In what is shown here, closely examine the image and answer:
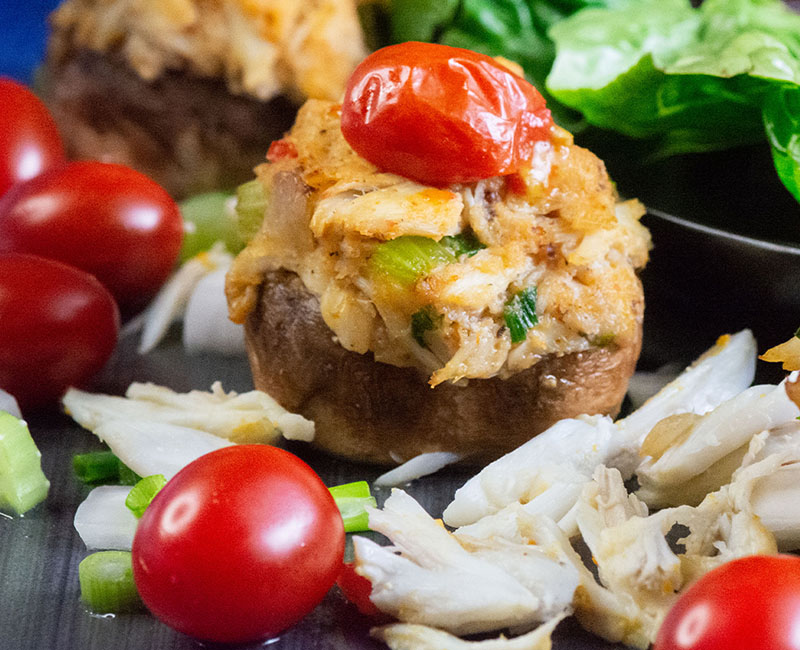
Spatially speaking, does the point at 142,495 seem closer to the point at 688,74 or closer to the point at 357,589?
the point at 357,589

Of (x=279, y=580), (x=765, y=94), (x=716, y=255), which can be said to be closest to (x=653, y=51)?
(x=765, y=94)

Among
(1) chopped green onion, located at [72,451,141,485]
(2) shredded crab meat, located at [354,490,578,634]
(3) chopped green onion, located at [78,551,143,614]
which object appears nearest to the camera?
(2) shredded crab meat, located at [354,490,578,634]

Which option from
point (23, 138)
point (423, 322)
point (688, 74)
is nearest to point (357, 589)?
Answer: point (423, 322)

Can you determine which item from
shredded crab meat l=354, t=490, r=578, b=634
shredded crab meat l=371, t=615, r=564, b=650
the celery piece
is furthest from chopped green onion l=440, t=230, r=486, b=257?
the celery piece

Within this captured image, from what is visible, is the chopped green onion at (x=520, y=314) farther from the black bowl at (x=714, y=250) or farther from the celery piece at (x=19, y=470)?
the celery piece at (x=19, y=470)

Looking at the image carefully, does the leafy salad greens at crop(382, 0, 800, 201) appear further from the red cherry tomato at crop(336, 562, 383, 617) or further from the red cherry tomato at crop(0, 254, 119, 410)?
the red cherry tomato at crop(336, 562, 383, 617)

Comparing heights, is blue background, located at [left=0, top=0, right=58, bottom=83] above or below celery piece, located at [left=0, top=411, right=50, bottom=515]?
below

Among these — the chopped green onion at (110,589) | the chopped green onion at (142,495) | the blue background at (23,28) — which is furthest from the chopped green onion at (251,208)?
the blue background at (23,28)
